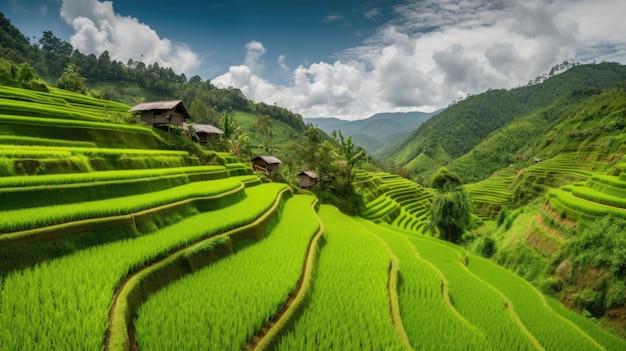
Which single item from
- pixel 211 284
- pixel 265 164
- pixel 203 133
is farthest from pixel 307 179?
pixel 211 284

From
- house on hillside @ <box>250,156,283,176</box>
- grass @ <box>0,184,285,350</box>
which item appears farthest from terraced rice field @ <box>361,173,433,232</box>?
grass @ <box>0,184,285,350</box>

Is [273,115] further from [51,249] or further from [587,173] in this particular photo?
[51,249]

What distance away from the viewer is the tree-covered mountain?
134750mm

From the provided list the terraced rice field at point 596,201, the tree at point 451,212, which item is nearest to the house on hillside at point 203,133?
the tree at point 451,212

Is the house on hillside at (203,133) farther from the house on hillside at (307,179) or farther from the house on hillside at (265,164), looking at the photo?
the house on hillside at (307,179)

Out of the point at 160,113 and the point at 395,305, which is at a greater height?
the point at 160,113

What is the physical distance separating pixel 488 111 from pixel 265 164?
16467 centimetres

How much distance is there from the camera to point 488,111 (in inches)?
6368

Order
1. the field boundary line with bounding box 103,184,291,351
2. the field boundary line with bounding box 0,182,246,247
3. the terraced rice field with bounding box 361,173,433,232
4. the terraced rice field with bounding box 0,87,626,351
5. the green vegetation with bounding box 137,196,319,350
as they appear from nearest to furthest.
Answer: the field boundary line with bounding box 103,184,291,351, the green vegetation with bounding box 137,196,319,350, the terraced rice field with bounding box 0,87,626,351, the field boundary line with bounding box 0,182,246,247, the terraced rice field with bounding box 361,173,433,232

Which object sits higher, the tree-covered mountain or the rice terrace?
the tree-covered mountain

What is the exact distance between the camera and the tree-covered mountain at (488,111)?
134750mm

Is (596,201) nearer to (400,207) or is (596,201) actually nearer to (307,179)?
(307,179)

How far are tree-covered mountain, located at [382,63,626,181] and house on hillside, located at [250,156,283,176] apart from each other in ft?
293

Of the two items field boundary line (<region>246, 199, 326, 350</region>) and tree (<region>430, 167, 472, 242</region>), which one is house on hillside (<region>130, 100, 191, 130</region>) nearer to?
field boundary line (<region>246, 199, 326, 350</region>)
